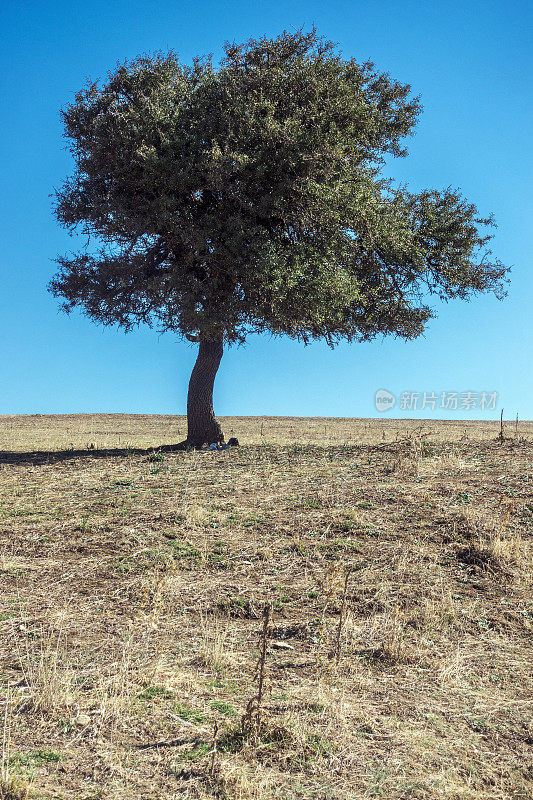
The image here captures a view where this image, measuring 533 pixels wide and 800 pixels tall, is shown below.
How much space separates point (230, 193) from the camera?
54.0ft

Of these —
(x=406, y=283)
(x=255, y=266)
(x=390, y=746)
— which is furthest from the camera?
(x=406, y=283)

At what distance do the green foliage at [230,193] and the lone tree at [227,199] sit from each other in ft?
0.15

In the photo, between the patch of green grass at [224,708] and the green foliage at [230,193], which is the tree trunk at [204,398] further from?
the patch of green grass at [224,708]

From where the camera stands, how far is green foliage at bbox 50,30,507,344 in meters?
16.3

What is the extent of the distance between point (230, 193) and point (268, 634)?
42.5 feet

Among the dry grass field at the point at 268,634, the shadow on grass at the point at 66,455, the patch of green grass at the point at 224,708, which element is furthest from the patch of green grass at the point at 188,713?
the shadow on grass at the point at 66,455

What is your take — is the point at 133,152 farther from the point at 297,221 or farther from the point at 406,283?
the point at 406,283

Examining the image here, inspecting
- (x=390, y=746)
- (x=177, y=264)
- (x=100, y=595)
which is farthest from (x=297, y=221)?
(x=390, y=746)

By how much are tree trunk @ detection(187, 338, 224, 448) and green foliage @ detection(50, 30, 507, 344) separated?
0.94m

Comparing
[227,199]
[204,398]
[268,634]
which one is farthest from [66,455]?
[268,634]

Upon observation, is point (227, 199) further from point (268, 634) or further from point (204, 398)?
point (268, 634)

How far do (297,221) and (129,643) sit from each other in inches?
536

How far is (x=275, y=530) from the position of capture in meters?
9.99

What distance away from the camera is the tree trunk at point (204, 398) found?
63.4 feet
